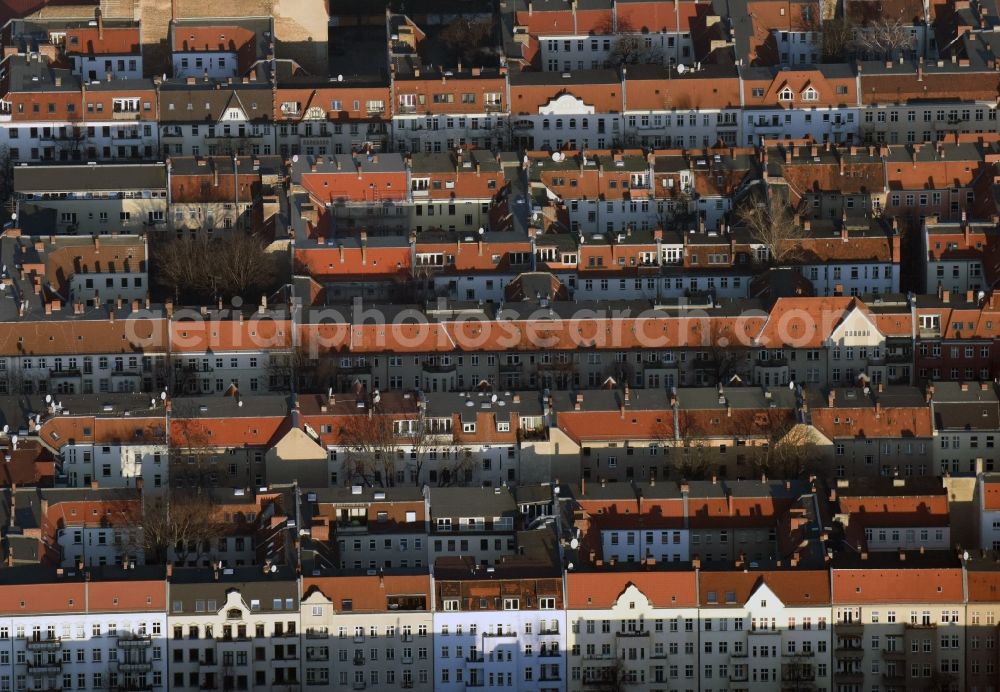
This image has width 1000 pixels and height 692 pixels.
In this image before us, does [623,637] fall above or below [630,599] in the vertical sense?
below

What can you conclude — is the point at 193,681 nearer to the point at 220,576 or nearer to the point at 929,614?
the point at 220,576

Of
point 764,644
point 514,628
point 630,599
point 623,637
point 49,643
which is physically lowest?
point 764,644

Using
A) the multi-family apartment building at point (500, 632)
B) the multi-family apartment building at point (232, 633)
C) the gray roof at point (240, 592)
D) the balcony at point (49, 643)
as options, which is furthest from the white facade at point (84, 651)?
the multi-family apartment building at point (500, 632)

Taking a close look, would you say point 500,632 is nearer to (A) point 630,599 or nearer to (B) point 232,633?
(A) point 630,599

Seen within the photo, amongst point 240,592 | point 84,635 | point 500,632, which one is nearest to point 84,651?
point 84,635

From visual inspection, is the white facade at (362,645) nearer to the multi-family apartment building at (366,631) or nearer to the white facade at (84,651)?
the multi-family apartment building at (366,631)

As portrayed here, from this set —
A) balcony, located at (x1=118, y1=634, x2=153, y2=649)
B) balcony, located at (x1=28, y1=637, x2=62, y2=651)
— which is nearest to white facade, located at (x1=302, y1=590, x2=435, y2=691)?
balcony, located at (x1=118, y1=634, x2=153, y2=649)

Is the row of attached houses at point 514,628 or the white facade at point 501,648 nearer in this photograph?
the row of attached houses at point 514,628

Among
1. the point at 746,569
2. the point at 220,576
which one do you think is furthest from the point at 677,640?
the point at 220,576

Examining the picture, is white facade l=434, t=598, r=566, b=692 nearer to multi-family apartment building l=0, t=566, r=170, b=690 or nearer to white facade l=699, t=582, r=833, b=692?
white facade l=699, t=582, r=833, b=692

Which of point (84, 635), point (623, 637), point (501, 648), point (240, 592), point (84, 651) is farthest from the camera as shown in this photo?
point (501, 648)

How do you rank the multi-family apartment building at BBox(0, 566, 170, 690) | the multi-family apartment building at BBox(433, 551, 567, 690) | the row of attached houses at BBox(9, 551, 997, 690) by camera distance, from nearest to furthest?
the multi-family apartment building at BBox(0, 566, 170, 690), the row of attached houses at BBox(9, 551, 997, 690), the multi-family apartment building at BBox(433, 551, 567, 690)
